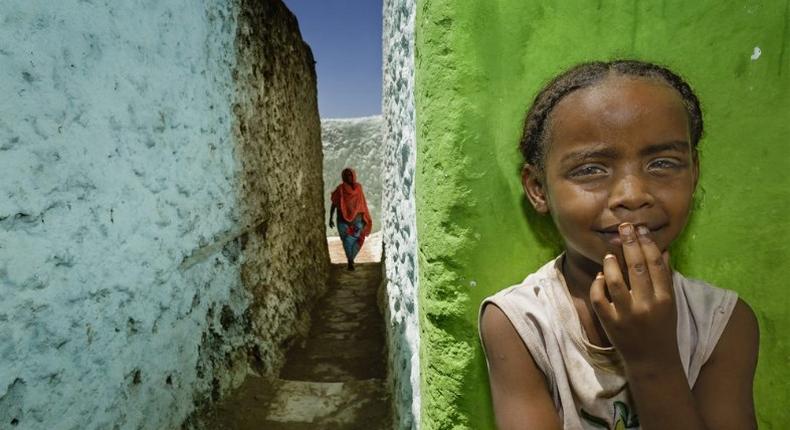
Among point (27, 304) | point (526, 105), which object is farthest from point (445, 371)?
point (27, 304)

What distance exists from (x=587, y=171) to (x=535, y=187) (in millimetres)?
147

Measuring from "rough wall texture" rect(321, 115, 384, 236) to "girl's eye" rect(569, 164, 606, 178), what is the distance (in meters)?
12.3

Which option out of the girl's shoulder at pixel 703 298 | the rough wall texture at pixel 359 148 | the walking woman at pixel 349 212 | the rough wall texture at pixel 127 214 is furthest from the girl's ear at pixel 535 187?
the rough wall texture at pixel 359 148

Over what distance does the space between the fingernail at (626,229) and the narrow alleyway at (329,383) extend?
2.43 meters

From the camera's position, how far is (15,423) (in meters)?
1.46

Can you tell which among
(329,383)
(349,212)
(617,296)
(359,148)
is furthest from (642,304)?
(359,148)

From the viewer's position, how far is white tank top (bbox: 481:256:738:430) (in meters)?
0.81

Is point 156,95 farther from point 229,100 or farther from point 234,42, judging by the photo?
point 234,42

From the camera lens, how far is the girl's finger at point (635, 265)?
702mm

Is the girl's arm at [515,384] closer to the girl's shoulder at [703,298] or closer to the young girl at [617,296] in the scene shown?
the young girl at [617,296]

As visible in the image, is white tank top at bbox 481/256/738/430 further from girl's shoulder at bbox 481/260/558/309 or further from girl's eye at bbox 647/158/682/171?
girl's eye at bbox 647/158/682/171

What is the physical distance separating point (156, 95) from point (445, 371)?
2066mm

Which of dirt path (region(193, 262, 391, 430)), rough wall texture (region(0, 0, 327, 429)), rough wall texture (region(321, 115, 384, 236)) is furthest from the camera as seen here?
rough wall texture (region(321, 115, 384, 236))

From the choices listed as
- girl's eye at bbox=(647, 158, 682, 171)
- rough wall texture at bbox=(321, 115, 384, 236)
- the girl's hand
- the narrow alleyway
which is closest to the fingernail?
the girl's hand
